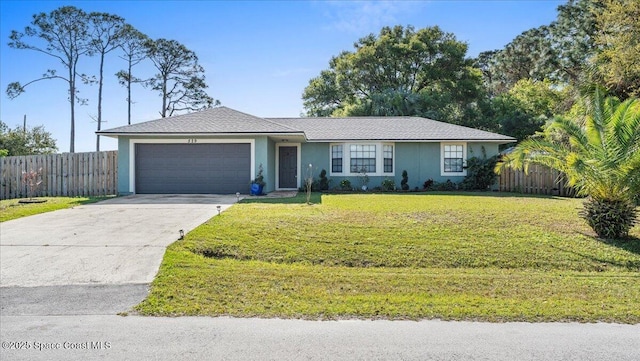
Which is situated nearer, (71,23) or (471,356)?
(471,356)

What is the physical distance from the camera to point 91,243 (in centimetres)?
747

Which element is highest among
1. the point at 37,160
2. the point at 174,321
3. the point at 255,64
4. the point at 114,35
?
the point at 114,35

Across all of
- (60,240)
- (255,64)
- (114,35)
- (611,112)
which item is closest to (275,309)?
(60,240)

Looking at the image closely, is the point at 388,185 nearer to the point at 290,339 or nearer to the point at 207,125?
the point at 207,125

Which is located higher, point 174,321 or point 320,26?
point 320,26

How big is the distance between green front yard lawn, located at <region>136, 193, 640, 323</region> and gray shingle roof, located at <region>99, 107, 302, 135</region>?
5.62 meters

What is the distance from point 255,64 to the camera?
19078 millimetres

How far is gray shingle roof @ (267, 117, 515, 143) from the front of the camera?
18234 mm

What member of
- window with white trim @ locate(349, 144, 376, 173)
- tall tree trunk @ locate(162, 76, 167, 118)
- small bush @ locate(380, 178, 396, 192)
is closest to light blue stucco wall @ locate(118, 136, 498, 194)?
small bush @ locate(380, 178, 396, 192)

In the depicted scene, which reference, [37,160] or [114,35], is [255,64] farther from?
[114,35]

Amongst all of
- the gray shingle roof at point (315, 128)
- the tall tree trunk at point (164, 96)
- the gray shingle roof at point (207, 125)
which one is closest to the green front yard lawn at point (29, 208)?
the gray shingle roof at point (207, 125)

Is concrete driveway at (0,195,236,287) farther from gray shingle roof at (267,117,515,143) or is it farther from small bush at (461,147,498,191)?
small bush at (461,147,498,191)

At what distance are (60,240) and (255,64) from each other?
1348 centimetres

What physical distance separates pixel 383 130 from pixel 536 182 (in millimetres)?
7345
